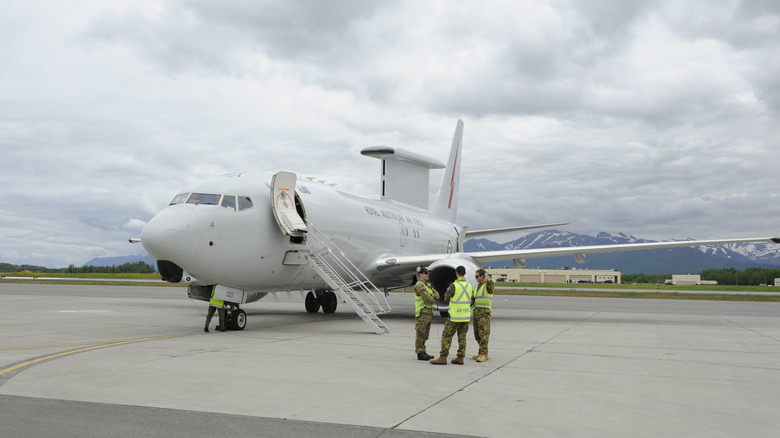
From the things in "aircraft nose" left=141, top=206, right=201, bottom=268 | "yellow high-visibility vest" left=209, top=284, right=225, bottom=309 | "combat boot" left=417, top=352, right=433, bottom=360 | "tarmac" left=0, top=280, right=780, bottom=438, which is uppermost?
"aircraft nose" left=141, top=206, right=201, bottom=268

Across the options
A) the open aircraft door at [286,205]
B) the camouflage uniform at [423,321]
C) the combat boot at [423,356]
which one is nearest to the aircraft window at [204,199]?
the open aircraft door at [286,205]

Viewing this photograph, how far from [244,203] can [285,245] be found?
1696mm

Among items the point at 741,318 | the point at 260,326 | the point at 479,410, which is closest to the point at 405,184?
the point at 260,326

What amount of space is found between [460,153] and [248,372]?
27.1 meters

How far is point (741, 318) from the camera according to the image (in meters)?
24.8

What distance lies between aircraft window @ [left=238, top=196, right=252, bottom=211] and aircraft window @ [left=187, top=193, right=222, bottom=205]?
525 millimetres

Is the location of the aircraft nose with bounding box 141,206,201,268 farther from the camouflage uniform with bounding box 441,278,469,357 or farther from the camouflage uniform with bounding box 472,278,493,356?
the camouflage uniform with bounding box 472,278,493,356

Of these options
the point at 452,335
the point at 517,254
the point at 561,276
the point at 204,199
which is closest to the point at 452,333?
the point at 452,335

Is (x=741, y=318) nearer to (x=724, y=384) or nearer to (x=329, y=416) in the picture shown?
(x=724, y=384)

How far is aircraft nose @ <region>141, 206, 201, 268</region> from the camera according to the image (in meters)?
14.2

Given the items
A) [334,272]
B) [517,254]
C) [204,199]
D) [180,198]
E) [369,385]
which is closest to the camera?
[369,385]

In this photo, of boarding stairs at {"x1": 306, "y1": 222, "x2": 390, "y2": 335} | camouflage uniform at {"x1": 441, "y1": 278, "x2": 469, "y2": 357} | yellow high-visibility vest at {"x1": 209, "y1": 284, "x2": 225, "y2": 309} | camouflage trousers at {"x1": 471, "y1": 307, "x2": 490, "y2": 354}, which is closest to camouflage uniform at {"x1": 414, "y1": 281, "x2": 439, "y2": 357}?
camouflage uniform at {"x1": 441, "y1": 278, "x2": 469, "y2": 357}

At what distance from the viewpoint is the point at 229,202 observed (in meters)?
15.8

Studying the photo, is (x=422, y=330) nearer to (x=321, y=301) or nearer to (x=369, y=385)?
(x=369, y=385)
